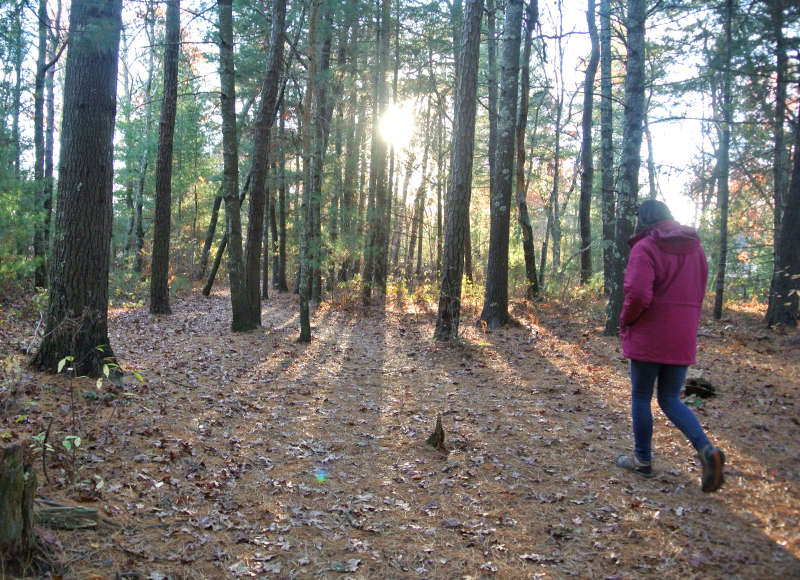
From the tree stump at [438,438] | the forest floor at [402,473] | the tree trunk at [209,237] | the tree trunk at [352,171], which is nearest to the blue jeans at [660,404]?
the forest floor at [402,473]

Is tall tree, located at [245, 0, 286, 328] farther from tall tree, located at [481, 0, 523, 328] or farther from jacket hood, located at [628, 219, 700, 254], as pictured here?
jacket hood, located at [628, 219, 700, 254]

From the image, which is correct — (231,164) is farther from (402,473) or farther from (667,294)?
(667,294)

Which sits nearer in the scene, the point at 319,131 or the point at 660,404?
the point at 660,404

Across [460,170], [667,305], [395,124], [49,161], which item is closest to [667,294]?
[667,305]

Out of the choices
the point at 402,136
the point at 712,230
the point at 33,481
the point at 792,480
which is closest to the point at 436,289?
the point at 402,136

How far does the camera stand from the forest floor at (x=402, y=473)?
3.22 meters

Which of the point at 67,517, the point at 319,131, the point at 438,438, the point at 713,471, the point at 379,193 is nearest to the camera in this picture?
the point at 67,517

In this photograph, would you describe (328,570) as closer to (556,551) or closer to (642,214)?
(556,551)

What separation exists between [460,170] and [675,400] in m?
7.07

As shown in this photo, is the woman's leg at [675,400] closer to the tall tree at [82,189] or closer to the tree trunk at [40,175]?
the tall tree at [82,189]

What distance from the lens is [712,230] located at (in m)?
21.2

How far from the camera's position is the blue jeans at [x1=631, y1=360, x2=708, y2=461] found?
380cm

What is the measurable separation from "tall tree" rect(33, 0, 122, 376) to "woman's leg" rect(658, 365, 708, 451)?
5830mm

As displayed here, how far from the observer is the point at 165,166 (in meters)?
13.0
